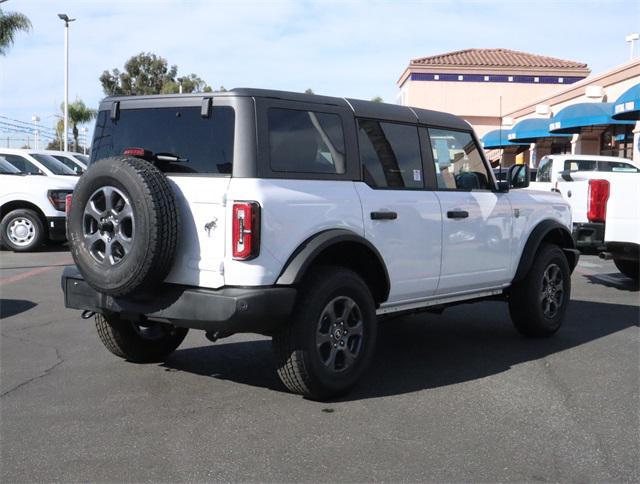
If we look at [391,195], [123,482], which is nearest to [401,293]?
[391,195]

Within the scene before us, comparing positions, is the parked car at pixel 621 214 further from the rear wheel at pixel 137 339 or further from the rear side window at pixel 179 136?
the rear side window at pixel 179 136

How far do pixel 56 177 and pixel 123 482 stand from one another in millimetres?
11734

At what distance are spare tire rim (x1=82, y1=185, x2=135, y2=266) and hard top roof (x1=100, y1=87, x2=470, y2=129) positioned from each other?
0.81 metres

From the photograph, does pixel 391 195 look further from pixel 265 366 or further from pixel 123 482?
pixel 123 482

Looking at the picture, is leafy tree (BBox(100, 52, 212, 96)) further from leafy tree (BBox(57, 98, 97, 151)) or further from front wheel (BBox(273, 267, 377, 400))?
front wheel (BBox(273, 267, 377, 400))

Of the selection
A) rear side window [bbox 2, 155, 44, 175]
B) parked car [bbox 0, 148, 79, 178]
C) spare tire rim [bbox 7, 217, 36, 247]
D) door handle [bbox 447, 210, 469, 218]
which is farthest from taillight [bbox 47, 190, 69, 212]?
door handle [bbox 447, 210, 469, 218]

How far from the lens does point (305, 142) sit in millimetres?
A: 4941

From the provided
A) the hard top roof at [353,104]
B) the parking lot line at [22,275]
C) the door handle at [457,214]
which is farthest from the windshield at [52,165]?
the door handle at [457,214]

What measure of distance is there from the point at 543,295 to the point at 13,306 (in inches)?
226

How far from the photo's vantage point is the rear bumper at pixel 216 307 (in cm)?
439

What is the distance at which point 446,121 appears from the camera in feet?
20.6

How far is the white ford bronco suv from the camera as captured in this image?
4465 millimetres

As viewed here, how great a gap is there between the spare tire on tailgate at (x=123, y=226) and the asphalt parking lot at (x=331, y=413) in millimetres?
873

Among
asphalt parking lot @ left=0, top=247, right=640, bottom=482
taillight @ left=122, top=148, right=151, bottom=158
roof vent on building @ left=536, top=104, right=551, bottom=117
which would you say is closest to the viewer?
asphalt parking lot @ left=0, top=247, right=640, bottom=482
